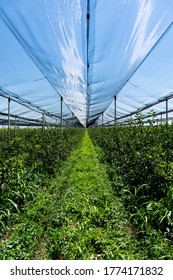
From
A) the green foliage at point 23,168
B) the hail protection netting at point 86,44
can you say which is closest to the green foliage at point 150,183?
the hail protection netting at point 86,44

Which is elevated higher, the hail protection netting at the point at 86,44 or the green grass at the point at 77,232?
the hail protection netting at the point at 86,44

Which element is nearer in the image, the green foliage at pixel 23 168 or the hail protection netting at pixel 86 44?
the hail protection netting at pixel 86 44

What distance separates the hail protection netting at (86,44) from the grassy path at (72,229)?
7.94 feet

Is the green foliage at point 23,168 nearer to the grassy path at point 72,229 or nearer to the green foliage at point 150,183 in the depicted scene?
the grassy path at point 72,229

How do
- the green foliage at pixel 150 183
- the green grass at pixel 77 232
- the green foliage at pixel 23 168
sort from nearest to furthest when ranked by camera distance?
the green grass at pixel 77 232
the green foliage at pixel 150 183
the green foliage at pixel 23 168

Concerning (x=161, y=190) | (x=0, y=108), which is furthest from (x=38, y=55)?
(x=0, y=108)

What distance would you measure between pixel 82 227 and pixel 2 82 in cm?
338

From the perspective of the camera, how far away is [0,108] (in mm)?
7918

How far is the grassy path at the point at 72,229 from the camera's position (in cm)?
310

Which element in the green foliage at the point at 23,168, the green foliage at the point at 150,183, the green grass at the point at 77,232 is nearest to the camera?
the green grass at the point at 77,232

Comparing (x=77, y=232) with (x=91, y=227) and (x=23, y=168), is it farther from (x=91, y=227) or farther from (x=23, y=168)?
(x=23, y=168)

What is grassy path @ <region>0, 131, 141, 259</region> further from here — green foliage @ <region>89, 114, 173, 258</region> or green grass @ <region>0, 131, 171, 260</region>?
green foliage @ <region>89, 114, 173, 258</region>

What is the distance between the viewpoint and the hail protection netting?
317 centimetres

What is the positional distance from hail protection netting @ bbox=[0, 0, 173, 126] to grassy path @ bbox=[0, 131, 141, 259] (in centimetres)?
242
